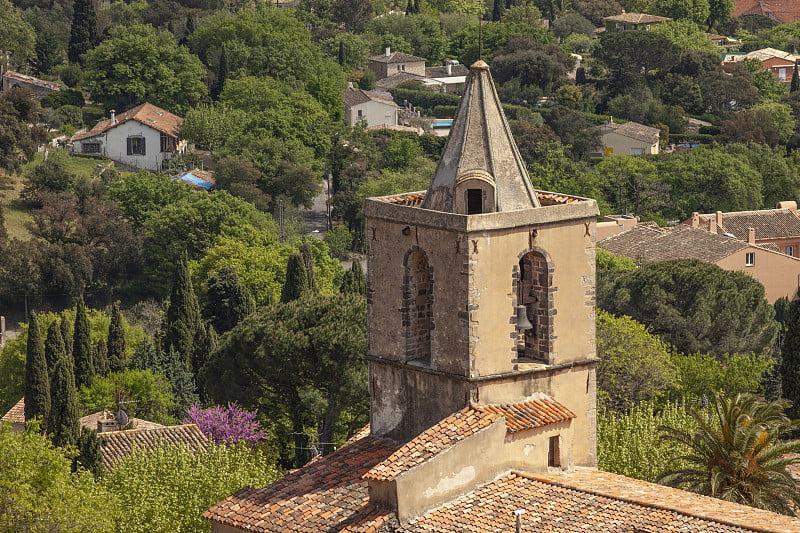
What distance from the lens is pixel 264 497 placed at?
32.2 metres

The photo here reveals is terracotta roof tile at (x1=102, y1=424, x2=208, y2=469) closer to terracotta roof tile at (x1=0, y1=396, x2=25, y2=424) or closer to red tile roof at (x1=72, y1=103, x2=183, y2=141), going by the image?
terracotta roof tile at (x1=0, y1=396, x2=25, y2=424)

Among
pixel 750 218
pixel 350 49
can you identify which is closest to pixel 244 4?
pixel 350 49

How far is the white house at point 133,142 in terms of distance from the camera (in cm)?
11619

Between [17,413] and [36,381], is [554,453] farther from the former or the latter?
[17,413]

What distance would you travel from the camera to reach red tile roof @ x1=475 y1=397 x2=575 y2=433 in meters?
31.2

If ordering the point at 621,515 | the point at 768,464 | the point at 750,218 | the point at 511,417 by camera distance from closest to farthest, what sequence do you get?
1. the point at 621,515
2. the point at 511,417
3. the point at 768,464
4. the point at 750,218

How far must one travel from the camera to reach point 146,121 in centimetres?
11800

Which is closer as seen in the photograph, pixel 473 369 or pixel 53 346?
pixel 473 369

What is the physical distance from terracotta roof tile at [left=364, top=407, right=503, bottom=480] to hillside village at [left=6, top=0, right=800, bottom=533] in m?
0.06

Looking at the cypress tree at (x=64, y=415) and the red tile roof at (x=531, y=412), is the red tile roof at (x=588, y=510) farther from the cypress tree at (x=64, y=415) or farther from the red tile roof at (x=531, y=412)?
the cypress tree at (x=64, y=415)

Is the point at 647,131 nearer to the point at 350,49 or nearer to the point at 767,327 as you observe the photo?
the point at 350,49

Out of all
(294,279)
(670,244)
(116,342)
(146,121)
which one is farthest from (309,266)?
(146,121)

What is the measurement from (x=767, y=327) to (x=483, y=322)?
139 feet

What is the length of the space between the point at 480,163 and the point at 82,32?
118254 mm
